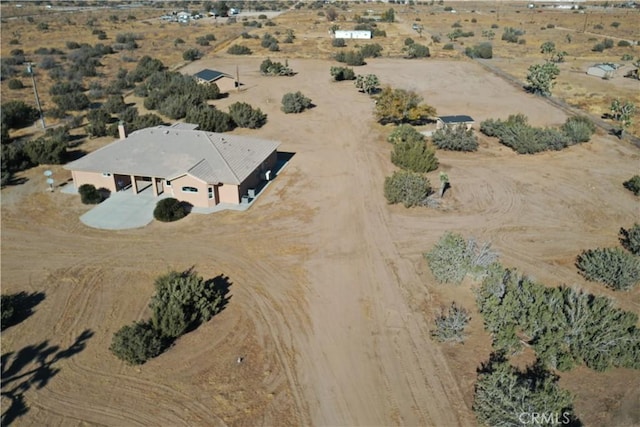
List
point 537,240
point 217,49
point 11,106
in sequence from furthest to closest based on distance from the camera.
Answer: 1. point 217,49
2. point 11,106
3. point 537,240

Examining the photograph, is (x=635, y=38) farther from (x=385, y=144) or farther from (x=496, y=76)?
(x=385, y=144)

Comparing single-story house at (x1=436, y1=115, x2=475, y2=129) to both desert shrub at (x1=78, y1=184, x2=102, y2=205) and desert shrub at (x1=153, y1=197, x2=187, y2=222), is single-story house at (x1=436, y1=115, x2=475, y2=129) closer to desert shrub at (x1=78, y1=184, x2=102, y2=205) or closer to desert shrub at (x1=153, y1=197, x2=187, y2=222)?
desert shrub at (x1=153, y1=197, x2=187, y2=222)

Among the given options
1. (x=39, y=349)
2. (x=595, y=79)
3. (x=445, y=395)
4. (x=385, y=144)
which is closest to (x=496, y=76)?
(x=595, y=79)

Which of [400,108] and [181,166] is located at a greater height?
[400,108]

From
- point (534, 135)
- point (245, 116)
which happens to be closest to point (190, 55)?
point (245, 116)

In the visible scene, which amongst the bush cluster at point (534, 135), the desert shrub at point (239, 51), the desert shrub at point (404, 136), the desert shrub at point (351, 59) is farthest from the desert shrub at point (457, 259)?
the desert shrub at point (239, 51)

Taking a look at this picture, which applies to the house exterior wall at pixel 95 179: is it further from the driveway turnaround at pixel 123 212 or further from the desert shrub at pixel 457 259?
the desert shrub at pixel 457 259

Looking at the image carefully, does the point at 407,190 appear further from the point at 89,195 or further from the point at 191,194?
the point at 89,195

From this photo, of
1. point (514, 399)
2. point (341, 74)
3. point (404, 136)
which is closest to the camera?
point (514, 399)
